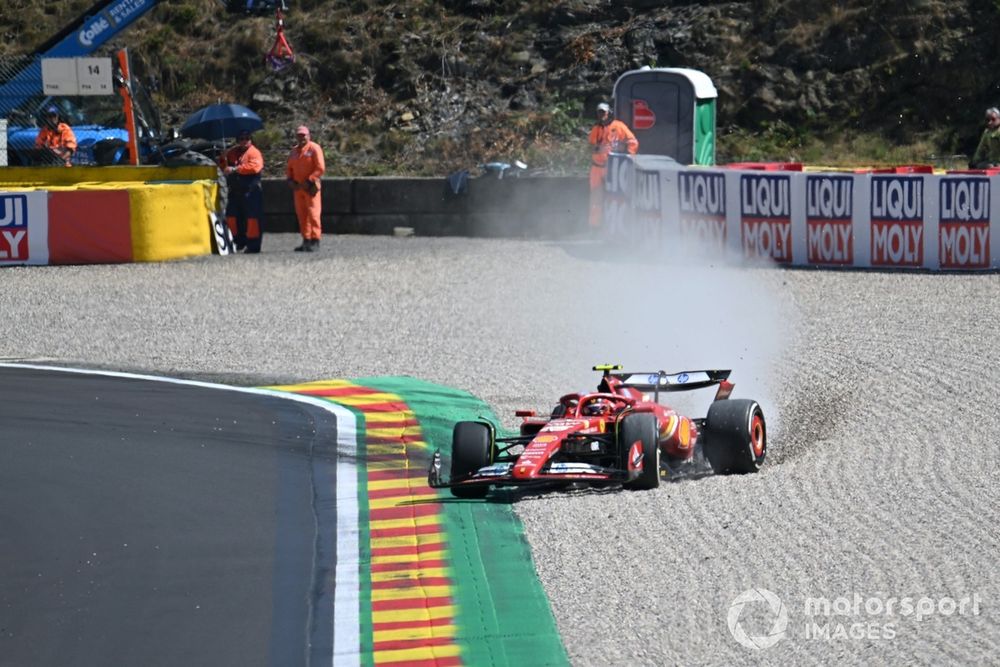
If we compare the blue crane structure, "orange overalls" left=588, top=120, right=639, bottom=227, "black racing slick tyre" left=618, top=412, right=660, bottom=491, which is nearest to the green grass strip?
"black racing slick tyre" left=618, top=412, right=660, bottom=491

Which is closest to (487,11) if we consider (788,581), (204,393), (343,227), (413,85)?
(413,85)

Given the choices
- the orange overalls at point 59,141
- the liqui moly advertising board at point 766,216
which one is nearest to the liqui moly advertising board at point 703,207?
the liqui moly advertising board at point 766,216

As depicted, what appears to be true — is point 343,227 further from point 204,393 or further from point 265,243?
point 204,393

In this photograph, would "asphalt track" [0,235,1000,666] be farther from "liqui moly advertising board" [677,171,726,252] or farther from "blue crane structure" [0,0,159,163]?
"blue crane structure" [0,0,159,163]

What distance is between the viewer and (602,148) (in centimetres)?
2280

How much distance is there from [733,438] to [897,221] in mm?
10057

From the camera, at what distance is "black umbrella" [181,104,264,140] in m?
26.9

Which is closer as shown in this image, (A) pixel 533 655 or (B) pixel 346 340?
(A) pixel 533 655

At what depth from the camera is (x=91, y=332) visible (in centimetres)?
1552

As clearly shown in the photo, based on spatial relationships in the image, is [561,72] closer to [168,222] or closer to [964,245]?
[168,222]

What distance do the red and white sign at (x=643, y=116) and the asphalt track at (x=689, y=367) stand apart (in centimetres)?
385

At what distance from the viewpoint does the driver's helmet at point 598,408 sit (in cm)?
947

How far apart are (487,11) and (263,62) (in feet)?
16.2

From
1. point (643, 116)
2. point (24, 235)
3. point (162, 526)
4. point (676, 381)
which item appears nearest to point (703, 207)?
point (643, 116)
